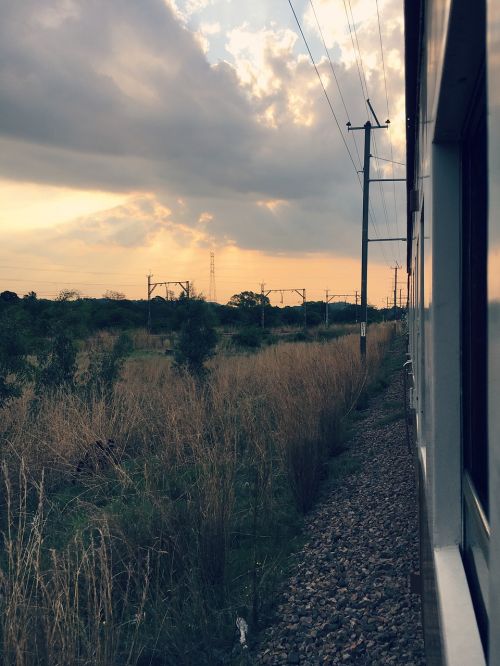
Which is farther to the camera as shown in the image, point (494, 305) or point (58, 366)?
point (58, 366)

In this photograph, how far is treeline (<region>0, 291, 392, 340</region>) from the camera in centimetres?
945

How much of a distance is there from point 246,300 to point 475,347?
60339mm

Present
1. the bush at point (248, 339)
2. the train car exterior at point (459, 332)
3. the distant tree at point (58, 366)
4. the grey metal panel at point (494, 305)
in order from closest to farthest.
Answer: the grey metal panel at point (494, 305), the train car exterior at point (459, 332), the distant tree at point (58, 366), the bush at point (248, 339)

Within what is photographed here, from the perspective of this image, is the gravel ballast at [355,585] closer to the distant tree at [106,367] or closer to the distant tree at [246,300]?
the distant tree at [106,367]

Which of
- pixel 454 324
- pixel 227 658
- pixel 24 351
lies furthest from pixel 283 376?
pixel 454 324

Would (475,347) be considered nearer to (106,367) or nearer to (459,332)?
(459,332)

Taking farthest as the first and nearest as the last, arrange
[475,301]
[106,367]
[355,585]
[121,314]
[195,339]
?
[121,314] → [195,339] → [106,367] → [355,585] → [475,301]

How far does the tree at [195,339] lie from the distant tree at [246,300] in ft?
158

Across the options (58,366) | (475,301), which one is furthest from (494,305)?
(58,366)

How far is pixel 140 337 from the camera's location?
33688mm

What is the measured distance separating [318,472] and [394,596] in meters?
2.31

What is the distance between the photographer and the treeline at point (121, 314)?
945cm

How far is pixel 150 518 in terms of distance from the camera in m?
4.32

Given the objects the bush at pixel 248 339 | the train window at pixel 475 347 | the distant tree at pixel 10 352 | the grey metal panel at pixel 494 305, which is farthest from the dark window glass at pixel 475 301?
the bush at pixel 248 339
